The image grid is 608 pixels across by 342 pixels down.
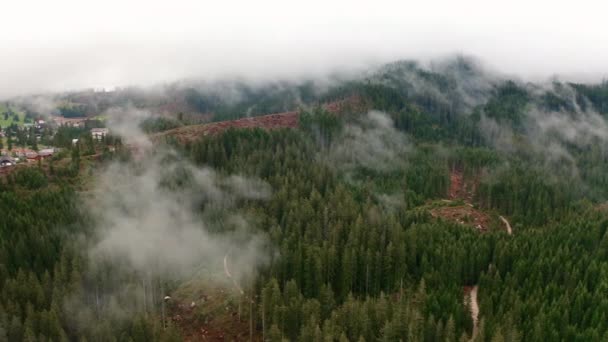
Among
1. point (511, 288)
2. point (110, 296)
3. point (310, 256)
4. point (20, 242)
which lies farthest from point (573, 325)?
point (20, 242)

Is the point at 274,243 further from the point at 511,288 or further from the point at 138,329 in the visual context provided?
the point at 511,288

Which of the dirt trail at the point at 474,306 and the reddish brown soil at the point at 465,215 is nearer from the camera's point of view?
the dirt trail at the point at 474,306

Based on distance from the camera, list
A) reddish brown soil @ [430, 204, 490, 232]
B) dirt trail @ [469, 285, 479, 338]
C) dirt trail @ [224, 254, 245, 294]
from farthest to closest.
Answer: reddish brown soil @ [430, 204, 490, 232], dirt trail @ [224, 254, 245, 294], dirt trail @ [469, 285, 479, 338]

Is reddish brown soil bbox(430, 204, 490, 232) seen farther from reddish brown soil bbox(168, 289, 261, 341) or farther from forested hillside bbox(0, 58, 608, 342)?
reddish brown soil bbox(168, 289, 261, 341)

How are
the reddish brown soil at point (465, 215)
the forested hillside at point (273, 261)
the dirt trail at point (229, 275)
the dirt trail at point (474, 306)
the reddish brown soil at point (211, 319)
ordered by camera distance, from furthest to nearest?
the reddish brown soil at point (465, 215) < the dirt trail at point (229, 275) < the reddish brown soil at point (211, 319) < the dirt trail at point (474, 306) < the forested hillside at point (273, 261)

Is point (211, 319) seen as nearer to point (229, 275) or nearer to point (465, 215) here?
point (229, 275)

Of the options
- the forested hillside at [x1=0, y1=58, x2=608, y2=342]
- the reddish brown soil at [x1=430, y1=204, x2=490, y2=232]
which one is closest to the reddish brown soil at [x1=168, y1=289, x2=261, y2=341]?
the forested hillside at [x1=0, y1=58, x2=608, y2=342]

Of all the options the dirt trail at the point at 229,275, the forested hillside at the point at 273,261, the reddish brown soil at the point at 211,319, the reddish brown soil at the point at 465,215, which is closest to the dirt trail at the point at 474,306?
the forested hillside at the point at 273,261

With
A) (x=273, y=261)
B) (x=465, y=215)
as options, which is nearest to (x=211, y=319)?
(x=273, y=261)

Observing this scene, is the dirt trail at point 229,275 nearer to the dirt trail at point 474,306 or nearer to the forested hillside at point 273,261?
the forested hillside at point 273,261
